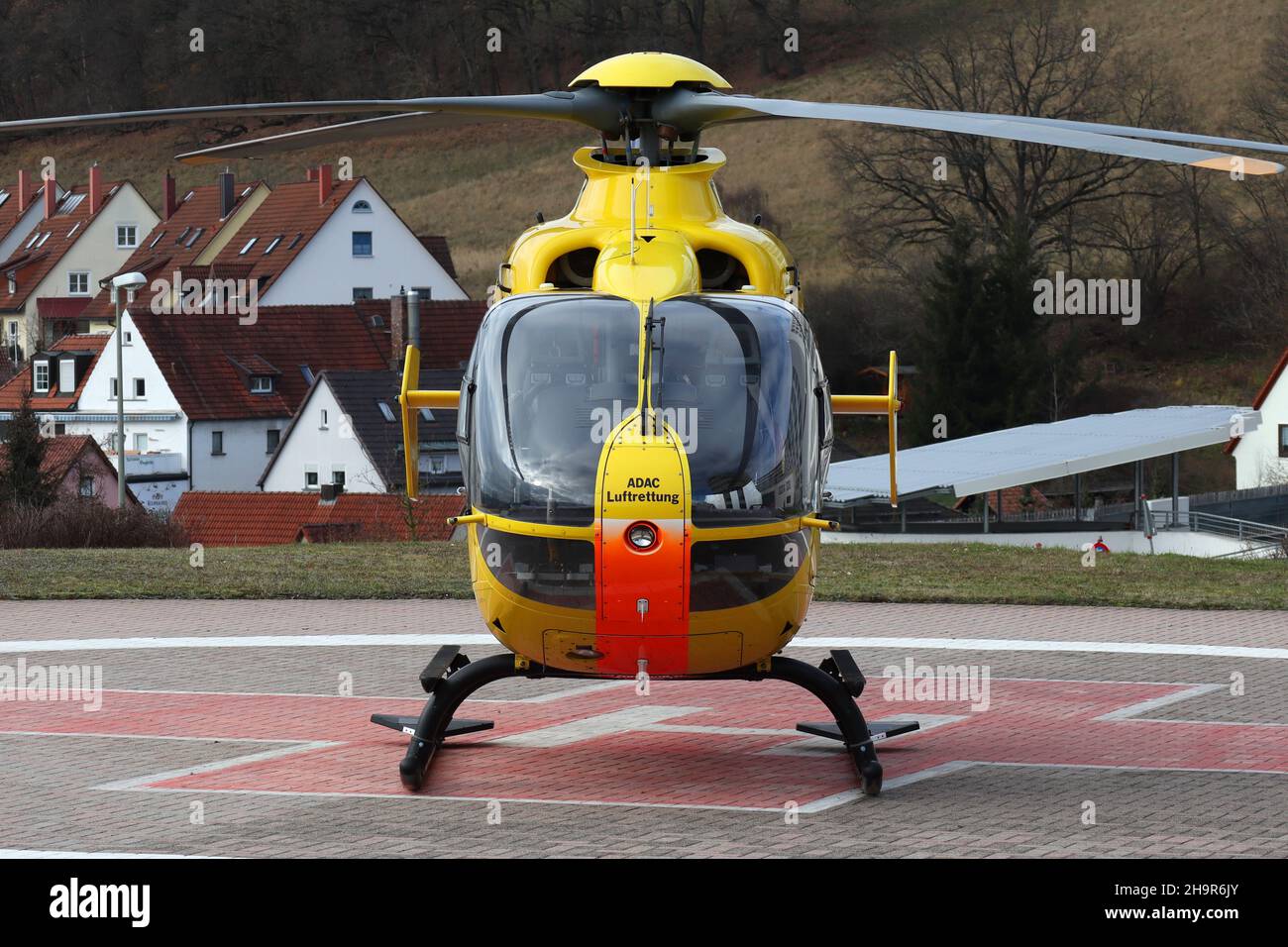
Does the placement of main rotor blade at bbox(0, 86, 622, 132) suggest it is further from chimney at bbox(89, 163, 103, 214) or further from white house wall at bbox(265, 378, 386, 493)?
chimney at bbox(89, 163, 103, 214)

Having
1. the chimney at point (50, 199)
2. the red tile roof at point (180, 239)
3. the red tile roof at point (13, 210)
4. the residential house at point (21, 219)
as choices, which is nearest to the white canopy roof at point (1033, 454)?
the red tile roof at point (180, 239)

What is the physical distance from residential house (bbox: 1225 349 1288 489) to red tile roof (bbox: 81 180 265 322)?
140 feet

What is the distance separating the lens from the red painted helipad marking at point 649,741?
10.1 meters

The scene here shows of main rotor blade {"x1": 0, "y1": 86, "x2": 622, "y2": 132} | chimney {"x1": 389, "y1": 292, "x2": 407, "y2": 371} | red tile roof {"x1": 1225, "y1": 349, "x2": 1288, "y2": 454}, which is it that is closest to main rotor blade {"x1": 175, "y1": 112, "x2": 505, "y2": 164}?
main rotor blade {"x1": 0, "y1": 86, "x2": 622, "y2": 132}

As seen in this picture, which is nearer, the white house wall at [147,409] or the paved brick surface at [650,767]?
the paved brick surface at [650,767]

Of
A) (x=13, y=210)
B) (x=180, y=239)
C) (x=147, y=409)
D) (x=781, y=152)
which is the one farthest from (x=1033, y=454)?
(x=13, y=210)

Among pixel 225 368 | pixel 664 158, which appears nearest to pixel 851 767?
pixel 664 158

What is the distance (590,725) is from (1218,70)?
68341 millimetres

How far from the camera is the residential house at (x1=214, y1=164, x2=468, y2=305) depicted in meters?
67.2

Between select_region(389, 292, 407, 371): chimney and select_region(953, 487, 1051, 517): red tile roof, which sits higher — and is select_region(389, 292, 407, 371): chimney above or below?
above

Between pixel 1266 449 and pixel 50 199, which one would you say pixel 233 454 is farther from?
pixel 50 199

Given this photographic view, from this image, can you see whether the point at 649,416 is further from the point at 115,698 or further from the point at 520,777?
the point at 115,698

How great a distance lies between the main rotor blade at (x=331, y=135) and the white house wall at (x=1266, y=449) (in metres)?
42.0

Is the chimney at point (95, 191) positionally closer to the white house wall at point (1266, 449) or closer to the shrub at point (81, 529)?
the white house wall at point (1266, 449)
